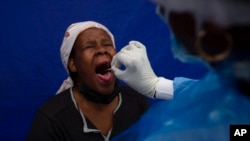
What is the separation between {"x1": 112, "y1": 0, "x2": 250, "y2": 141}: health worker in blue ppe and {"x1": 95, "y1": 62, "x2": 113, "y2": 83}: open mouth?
2.28ft

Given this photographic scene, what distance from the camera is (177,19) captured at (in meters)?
0.52

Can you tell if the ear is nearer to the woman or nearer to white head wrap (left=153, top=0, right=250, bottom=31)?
the woman

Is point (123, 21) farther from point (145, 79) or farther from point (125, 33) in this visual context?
point (145, 79)

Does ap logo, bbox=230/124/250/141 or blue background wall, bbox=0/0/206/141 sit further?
blue background wall, bbox=0/0/206/141

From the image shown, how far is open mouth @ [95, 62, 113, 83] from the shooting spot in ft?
4.75

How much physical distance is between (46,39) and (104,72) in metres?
0.42

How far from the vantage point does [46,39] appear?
1.79 m

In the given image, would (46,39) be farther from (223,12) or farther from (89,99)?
(223,12)

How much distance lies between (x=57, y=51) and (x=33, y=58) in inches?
3.9

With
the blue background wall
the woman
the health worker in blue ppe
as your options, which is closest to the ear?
the woman

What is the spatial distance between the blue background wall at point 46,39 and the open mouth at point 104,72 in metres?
0.37

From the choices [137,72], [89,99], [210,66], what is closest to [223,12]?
[210,66]

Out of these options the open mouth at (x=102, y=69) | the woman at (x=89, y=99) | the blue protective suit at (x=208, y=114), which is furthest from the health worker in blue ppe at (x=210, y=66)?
the open mouth at (x=102, y=69)

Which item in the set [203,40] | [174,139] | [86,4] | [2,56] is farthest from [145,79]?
[2,56]
